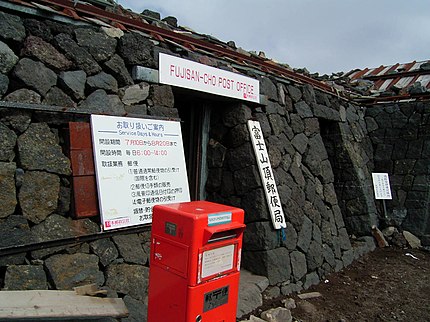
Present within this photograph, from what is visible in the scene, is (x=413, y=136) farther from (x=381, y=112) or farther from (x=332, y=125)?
(x=332, y=125)

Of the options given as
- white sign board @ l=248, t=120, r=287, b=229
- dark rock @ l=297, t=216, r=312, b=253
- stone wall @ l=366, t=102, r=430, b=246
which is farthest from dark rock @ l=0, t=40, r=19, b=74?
stone wall @ l=366, t=102, r=430, b=246

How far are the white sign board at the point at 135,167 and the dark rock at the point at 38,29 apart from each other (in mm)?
739

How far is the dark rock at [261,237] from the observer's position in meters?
4.46

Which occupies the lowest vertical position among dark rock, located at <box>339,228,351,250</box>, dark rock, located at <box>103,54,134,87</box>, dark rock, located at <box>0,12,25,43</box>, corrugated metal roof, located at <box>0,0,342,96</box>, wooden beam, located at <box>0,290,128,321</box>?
dark rock, located at <box>339,228,351,250</box>

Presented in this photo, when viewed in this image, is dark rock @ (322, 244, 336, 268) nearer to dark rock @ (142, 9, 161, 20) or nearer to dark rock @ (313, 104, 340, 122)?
dark rock @ (313, 104, 340, 122)

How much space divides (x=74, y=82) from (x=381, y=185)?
647 centimetres

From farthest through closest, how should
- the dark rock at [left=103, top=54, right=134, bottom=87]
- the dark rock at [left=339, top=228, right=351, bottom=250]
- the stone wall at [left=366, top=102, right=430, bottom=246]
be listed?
the stone wall at [left=366, top=102, right=430, bottom=246] → the dark rock at [left=339, top=228, right=351, bottom=250] → the dark rock at [left=103, top=54, right=134, bottom=87]

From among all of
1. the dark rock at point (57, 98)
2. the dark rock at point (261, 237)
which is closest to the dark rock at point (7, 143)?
the dark rock at point (57, 98)

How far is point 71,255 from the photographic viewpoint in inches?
116

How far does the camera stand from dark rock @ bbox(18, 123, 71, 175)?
2.79m

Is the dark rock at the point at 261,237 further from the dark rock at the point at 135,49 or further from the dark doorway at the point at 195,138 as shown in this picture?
the dark rock at the point at 135,49

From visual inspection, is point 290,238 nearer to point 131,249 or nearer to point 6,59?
point 131,249

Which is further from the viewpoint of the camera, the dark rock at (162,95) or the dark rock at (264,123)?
the dark rock at (264,123)

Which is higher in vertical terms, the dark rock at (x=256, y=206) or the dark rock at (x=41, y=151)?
the dark rock at (x=41, y=151)
